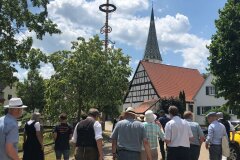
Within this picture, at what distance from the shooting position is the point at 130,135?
8.09 meters

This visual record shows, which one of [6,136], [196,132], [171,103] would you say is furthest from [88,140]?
[171,103]

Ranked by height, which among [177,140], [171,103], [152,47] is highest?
[152,47]

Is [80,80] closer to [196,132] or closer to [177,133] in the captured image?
[196,132]

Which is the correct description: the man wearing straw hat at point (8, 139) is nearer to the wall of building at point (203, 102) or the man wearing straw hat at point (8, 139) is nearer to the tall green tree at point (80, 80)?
the tall green tree at point (80, 80)

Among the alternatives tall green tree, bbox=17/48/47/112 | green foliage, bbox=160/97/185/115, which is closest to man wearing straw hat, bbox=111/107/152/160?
green foliage, bbox=160/97/185/115

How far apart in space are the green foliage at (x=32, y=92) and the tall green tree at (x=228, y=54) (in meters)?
39.8

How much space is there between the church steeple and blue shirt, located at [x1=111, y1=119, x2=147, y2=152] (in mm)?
107445

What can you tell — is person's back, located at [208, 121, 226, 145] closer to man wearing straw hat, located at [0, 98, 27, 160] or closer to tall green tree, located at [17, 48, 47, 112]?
man wearing straw hat, located at [0, 98, 27, 160]

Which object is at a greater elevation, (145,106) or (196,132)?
(145,106)

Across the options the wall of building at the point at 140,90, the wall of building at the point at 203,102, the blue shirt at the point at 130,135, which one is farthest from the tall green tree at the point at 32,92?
the blue shirt at the point at 130,135

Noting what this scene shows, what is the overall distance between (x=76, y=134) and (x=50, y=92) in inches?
800

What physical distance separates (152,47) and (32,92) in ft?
196

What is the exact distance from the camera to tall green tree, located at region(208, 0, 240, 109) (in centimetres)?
2714

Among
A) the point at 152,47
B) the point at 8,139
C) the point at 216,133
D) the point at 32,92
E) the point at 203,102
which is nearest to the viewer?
the point at 8,139
